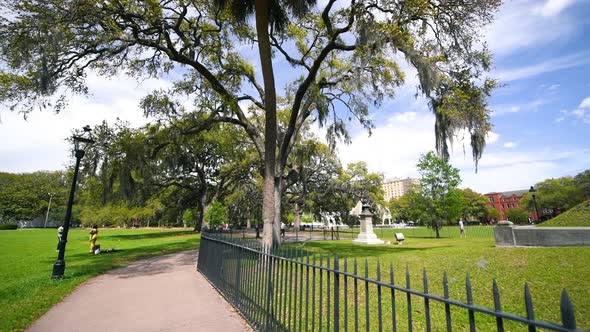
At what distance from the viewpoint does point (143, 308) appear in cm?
647

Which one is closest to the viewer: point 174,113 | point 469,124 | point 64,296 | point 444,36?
point 64,296

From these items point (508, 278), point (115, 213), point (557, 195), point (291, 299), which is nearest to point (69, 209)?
point (291, 299)

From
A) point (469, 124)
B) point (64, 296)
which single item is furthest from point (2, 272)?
point (469, 124)

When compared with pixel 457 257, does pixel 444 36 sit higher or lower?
higher

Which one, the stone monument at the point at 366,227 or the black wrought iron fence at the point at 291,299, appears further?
the stone monument at the point at 366,227

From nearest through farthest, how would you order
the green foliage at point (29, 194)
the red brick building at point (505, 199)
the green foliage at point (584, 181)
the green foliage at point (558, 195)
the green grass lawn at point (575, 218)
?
the green grass lawn at point (575, 218)
the green foliage at point (584, 181)
the green foliage at point (558, 195)
the green foliage at point (29, 194)
the red brick building at point (505, 199)

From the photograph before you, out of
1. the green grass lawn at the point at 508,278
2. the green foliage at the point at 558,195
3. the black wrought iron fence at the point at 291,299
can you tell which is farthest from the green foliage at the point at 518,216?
the black wrought iron fence at the point at 291,299

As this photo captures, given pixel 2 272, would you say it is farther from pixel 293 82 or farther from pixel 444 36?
pixel 444 36

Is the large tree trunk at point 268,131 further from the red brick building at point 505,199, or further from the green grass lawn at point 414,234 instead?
the red brick building at point 505,199

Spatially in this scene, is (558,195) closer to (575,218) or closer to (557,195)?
(557,195)

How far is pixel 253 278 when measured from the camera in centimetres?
560

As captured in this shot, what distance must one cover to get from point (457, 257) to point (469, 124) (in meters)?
4.38

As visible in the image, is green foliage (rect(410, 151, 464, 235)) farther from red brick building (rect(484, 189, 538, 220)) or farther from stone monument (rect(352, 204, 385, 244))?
red brick building (rect(484, 189, 538, 220))

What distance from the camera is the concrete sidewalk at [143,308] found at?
5.45 meters
